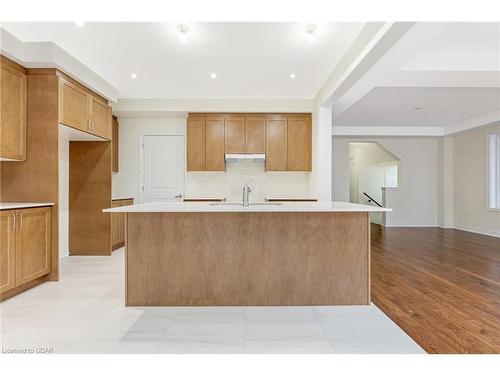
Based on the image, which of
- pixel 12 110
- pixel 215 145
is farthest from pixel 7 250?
pixel 215 145

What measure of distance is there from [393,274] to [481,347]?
68.4 inches

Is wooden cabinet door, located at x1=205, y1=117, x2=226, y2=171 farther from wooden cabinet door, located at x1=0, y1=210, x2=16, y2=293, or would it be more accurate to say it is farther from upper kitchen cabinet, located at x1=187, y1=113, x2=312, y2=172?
wooden cabinet door, located at x1=0, y1=210, x2=16, y2=293

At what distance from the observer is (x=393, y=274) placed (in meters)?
3.80

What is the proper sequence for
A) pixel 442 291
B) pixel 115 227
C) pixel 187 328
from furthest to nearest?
pixel 115 227, pixel 442 291, pixel 187 328

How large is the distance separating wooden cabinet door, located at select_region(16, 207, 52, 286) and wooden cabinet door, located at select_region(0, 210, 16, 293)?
0.18ft

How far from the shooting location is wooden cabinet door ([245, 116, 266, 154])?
5.55 metres

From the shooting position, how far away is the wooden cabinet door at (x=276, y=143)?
18.2 feet

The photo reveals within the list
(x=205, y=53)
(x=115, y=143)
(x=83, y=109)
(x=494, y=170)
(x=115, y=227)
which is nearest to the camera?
(x=205, y=53)

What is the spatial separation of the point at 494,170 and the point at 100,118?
7933 mm

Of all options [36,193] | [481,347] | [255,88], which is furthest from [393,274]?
[36,193]

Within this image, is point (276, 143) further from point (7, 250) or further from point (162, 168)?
point (7, 250)

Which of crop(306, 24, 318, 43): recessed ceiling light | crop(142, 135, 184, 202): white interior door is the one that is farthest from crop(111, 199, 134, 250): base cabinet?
crop(306, 24, 318, 43): recessed ceiling light

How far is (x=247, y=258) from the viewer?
9.18ft

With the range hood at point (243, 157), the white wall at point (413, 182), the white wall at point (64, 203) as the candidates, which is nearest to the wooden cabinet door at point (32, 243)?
the white wall at point (64, 203)
